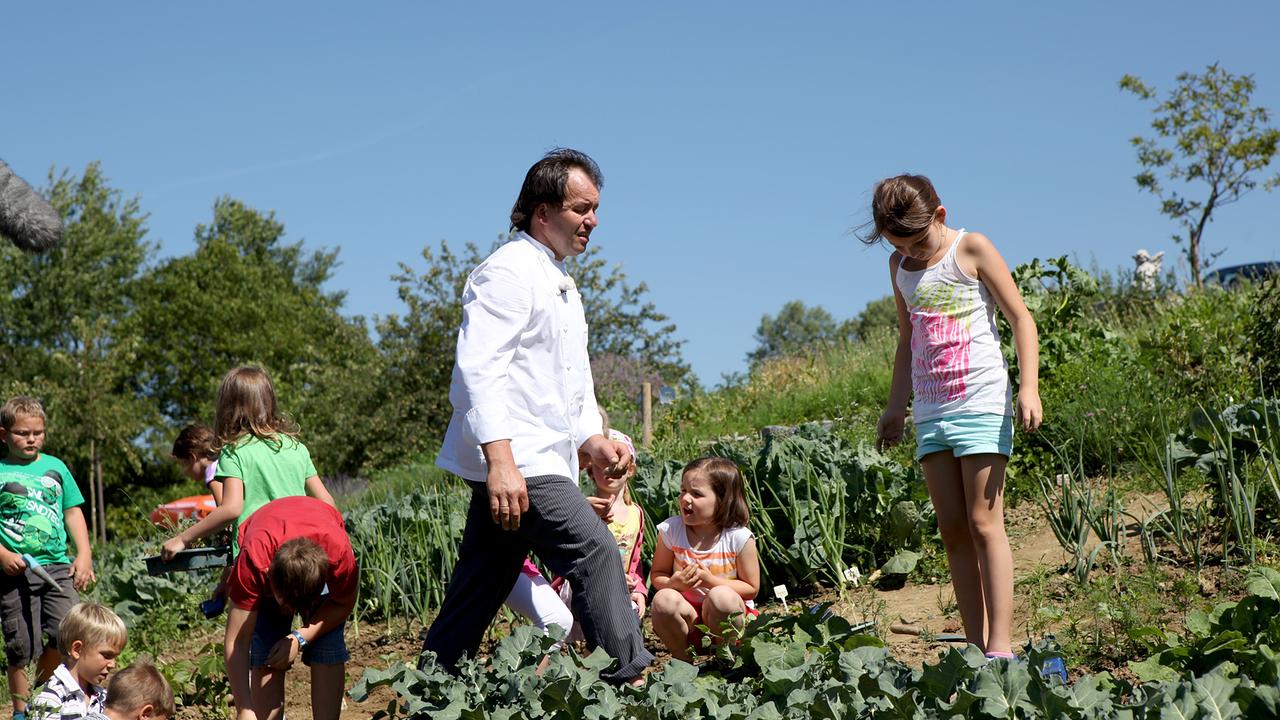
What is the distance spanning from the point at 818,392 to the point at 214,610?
7.90 meters

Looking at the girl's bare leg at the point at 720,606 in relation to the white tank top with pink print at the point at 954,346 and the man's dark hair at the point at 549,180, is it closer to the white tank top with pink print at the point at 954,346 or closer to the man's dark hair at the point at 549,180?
the white tank top with pink print at the point at 954,346

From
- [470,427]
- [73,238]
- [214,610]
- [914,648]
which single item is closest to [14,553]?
[214,610]

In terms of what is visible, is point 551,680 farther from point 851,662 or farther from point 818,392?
point 818,392

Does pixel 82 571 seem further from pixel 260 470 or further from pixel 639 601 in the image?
pixel 639 601

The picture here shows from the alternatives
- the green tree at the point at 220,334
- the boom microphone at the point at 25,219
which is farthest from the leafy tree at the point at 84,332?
the boom microphone at the point at 25,219

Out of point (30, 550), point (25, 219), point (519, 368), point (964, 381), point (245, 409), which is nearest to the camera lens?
point (519, 368)

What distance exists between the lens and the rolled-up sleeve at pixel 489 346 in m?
3.11

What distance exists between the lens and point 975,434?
3.37 metres

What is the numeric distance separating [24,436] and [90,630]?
4.77 feet

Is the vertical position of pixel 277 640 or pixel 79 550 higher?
pixel 79 550

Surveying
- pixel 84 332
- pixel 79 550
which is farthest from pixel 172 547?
pixel 84 332

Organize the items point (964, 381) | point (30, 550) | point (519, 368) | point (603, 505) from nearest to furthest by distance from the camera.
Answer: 1. point (519, 368)
2. point (964, 381)
3. point (603, 505)
4. point (30, 550)

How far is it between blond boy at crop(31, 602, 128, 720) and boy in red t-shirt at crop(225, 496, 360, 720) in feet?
2.23

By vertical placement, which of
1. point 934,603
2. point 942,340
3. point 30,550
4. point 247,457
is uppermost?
point 942,340
